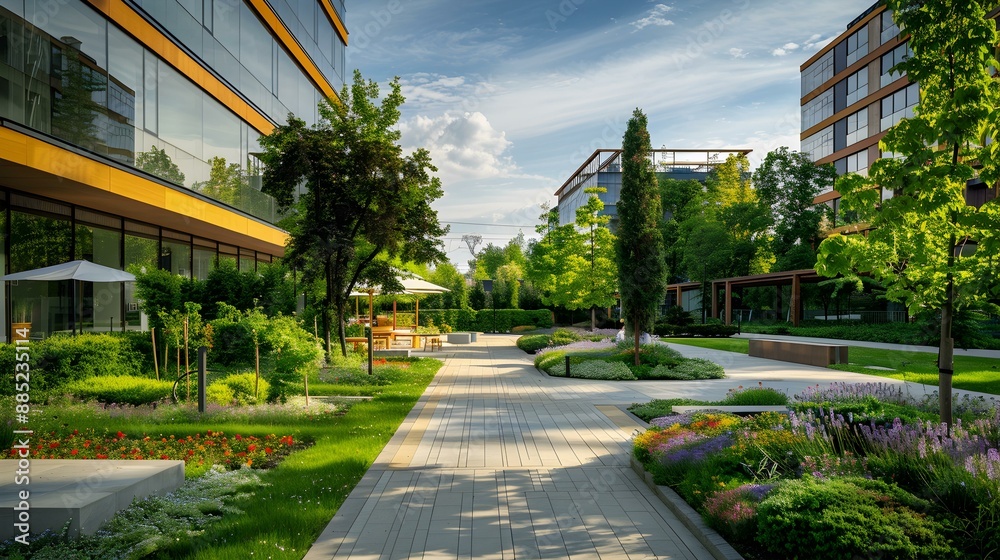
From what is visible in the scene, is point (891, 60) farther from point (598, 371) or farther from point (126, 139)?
point (126, 139)

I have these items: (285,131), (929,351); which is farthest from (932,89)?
(929,351)

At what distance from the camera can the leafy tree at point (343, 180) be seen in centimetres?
1809

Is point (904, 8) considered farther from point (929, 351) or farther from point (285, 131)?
point (929, 351)

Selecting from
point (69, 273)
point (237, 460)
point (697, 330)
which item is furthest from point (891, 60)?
point (237, 460)

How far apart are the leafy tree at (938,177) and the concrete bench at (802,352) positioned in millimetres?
15967

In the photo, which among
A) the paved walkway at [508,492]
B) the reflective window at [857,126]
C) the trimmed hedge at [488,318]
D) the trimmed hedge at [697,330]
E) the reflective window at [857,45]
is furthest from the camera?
the trimmed hedge at [488,318]

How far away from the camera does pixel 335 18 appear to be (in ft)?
108

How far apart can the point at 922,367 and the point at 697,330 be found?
20.6 metres

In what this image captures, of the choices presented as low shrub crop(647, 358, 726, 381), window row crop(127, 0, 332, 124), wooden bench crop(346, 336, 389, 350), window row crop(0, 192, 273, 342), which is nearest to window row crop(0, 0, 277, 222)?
window row crop(127, 0, 332, 124)

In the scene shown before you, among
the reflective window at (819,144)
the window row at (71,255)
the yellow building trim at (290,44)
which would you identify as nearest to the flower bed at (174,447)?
the window row at (71,255)

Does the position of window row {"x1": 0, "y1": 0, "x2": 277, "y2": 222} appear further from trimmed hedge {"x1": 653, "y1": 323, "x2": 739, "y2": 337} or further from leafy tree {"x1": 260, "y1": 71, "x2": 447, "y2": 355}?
trimmed hedge {"x1": 653, "y1": 323, "x2": 739, "y2": 337}

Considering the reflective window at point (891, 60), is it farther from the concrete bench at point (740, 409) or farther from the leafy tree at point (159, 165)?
the leafy tree at point (159, 165)

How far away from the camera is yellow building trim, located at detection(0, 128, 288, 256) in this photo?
11211mm

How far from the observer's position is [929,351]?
2523 centimetres
